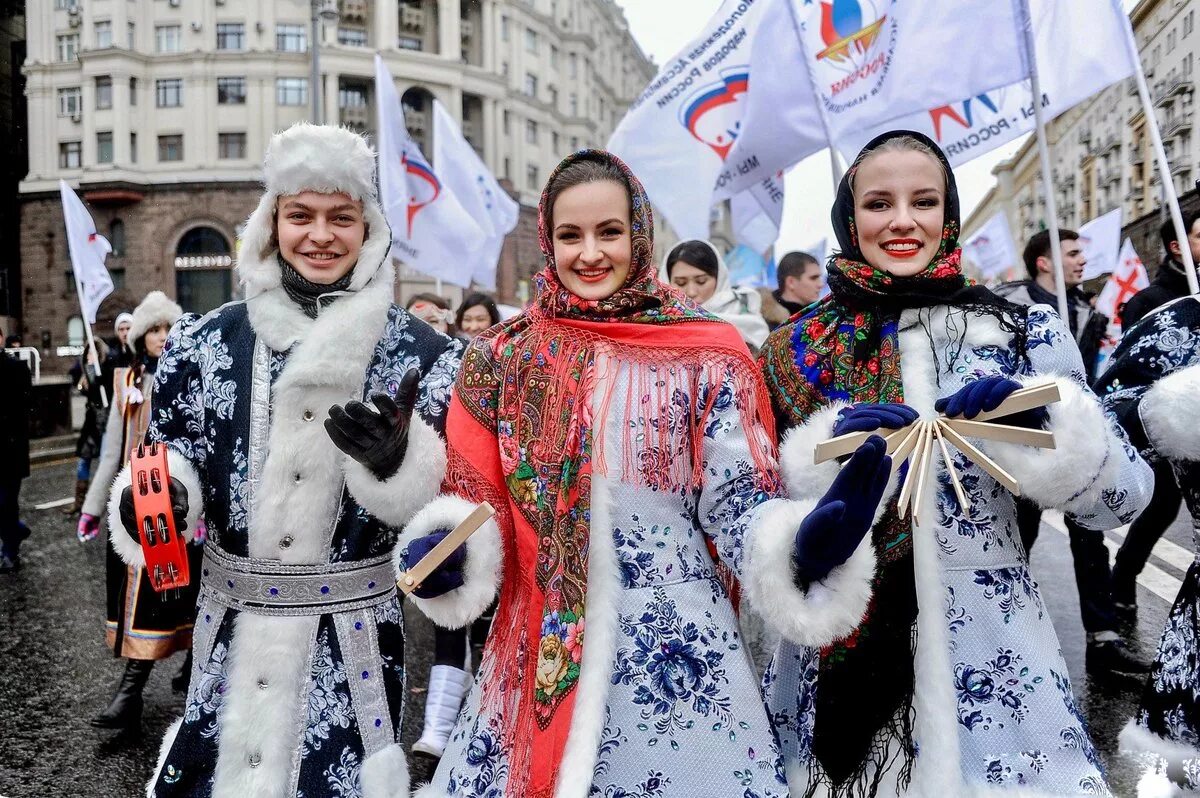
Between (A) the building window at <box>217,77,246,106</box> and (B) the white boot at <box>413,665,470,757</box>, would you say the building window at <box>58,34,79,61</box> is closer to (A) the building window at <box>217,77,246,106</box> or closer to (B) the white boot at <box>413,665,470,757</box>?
(A) the building window at <box>217,77,246,106</box>

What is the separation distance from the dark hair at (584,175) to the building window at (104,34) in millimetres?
45844

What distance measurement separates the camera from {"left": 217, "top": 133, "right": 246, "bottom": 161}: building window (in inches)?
1688

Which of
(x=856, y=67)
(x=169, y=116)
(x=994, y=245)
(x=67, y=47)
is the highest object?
(x=67, y=47)

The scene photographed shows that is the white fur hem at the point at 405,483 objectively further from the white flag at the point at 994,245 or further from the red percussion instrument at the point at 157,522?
the white flag at the point at 994,245

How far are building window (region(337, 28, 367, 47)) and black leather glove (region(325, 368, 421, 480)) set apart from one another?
45721 millimetres

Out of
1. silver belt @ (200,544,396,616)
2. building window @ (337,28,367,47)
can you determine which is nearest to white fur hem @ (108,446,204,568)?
silver belt @ (200,544,396,616)

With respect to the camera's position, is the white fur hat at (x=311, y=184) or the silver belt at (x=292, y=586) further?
the white fur hat at (x=311, y=184)

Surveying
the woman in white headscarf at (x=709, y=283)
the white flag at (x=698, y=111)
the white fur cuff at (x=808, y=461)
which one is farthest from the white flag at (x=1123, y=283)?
the white fur cuff at (x=808, y=461)

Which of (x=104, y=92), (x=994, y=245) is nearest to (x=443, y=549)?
(x=994, y=245)

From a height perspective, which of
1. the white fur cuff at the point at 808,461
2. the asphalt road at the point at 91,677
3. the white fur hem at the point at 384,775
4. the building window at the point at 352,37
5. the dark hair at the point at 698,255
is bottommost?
the asphalt road at the point at 91,677

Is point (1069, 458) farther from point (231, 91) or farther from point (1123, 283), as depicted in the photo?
point (231, 91)

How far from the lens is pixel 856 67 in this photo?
20.6ft

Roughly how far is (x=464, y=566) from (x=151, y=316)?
4.58m

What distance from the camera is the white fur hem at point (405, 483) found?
2.38 metres
